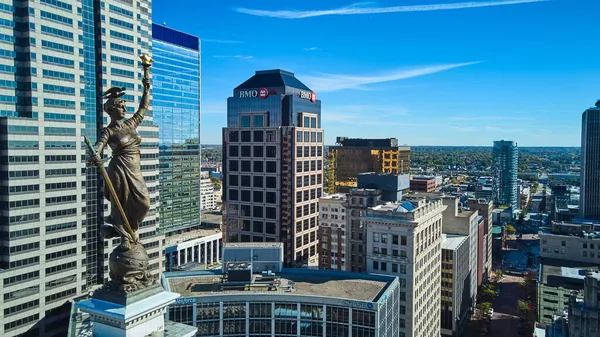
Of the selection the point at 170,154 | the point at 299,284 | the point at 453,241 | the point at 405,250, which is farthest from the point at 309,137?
the point at 170,154

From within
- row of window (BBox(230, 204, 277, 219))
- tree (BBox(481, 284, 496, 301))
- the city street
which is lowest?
the city street

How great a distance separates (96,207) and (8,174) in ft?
67.9

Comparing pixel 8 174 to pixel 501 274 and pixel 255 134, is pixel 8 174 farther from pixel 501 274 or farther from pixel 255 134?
pixel 501 274

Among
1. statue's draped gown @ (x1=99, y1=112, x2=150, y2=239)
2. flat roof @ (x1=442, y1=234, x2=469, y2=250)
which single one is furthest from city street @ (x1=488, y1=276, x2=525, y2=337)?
statue's draped gown @ (x1=99, y1=112, x2=150, y2=239)

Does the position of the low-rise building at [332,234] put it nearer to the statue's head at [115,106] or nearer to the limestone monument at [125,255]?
the limestone monument at [125,255]

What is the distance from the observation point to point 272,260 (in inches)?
3265

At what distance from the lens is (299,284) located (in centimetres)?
7550

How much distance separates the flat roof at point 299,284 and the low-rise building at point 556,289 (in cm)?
5681

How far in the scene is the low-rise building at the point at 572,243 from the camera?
126562 mm

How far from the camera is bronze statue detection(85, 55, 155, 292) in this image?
19.0m

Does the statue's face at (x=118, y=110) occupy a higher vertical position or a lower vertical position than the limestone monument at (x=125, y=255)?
higher

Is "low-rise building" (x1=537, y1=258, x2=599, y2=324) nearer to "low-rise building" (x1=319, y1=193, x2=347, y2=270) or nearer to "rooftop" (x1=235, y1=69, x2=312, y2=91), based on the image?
"low-rise building" (x1=319, y1=193, x2=347, y2=270)

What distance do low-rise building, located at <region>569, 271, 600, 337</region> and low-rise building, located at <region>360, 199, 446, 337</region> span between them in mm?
25582

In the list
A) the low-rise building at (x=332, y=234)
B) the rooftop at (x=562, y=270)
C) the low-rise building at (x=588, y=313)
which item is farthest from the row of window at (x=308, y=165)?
the low-rise building at (x=588, y=313)
